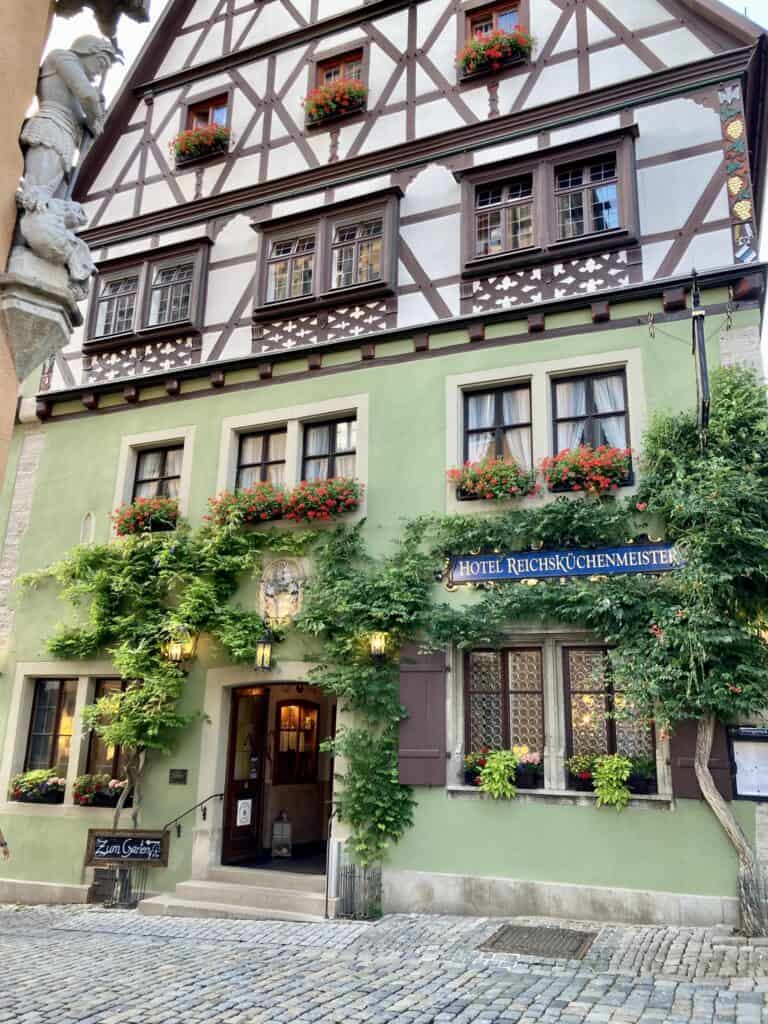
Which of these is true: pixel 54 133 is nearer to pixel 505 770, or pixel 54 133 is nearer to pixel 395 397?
pixel 395 397

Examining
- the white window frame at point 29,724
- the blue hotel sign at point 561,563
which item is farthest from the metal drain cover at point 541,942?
the white window frame at point 29,724

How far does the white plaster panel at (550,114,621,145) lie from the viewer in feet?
36.9

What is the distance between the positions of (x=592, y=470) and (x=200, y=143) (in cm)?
876

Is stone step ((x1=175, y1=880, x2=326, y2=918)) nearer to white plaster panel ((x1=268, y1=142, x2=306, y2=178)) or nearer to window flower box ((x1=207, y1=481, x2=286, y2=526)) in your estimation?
window flower box ((x1=207, y1=481, x2=286, y2=526))

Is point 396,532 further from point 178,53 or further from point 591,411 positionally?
point 178,53

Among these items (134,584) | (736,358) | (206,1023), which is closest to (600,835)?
(206,1023)

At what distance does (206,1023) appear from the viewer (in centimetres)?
593

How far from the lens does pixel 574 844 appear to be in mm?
9297


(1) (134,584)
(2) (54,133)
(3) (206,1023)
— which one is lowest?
(3) (206,1023)

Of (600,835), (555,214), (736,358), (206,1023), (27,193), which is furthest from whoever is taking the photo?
(555,214)

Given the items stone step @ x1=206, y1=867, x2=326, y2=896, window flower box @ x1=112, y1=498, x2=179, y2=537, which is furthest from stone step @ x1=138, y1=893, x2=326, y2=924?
window flower box @ x1=112, y1=498, x2=179, y2=537

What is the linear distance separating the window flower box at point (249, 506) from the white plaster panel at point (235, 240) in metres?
3.95

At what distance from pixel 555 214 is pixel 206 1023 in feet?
31.8

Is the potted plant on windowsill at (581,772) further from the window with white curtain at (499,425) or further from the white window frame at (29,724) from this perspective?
the white window frame at (29,724)
